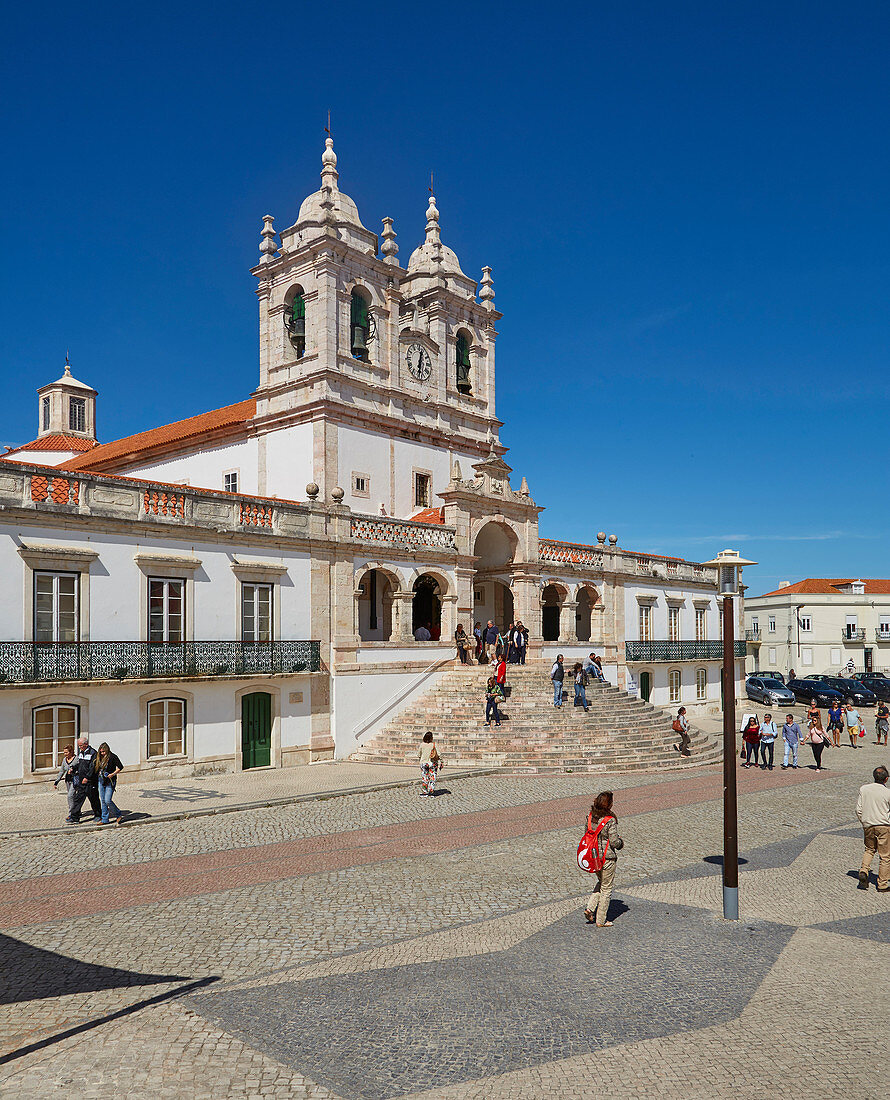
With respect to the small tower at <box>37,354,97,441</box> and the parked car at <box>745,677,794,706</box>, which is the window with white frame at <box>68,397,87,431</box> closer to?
the small tower at <box>37,354,97,441</box>

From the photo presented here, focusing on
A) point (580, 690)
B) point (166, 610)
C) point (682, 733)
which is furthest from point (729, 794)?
point (580, 690)

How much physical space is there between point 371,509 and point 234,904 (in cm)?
2163

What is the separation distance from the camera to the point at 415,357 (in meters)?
34.6

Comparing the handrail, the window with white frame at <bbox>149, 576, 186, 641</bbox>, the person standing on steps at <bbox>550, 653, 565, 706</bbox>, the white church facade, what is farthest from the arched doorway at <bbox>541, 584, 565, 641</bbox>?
the window with white frame at <bbox>149, 576, 186, 641</bbox>

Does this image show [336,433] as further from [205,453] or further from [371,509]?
[205,453]

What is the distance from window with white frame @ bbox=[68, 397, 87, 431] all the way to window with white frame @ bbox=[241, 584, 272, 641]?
33821mm

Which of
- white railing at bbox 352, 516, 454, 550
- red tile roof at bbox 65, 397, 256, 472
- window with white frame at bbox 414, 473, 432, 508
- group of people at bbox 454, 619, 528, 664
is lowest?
group of people at bbox 454, 619, 528, 664

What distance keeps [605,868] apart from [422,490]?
2552cm

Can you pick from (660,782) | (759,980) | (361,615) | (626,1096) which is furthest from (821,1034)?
(361,615)

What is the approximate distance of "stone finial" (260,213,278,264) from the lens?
32906 millimetres

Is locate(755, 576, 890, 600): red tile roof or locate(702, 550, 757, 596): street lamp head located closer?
locate(702, 550, 757, 596): street lamp head

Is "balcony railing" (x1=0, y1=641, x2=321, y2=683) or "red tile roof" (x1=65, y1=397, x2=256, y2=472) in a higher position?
"red tile roof" (x1=65, y1=397, x2=256, y2=472)

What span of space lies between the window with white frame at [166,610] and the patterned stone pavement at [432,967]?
22.4ft

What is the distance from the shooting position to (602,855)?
9508 mm
